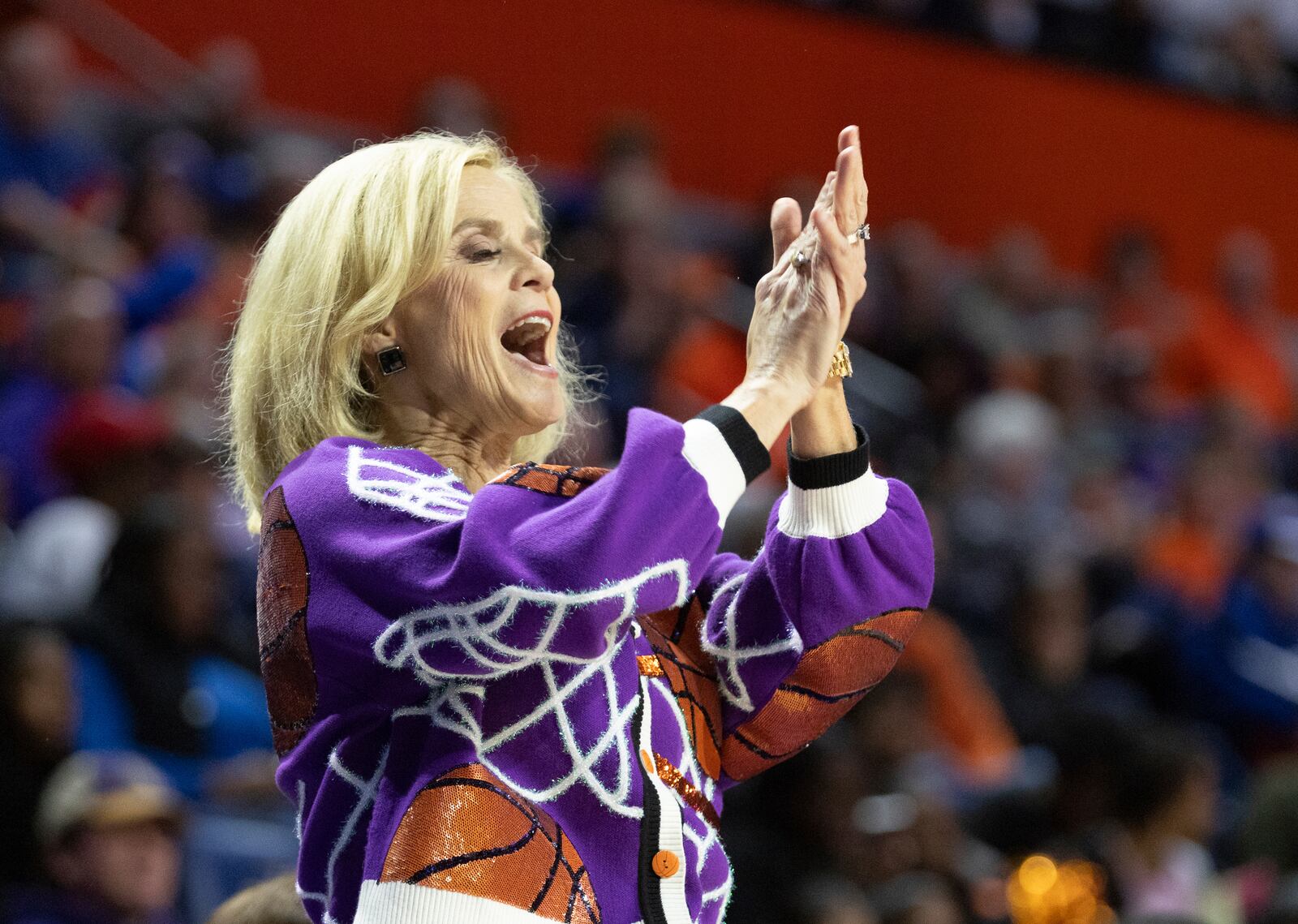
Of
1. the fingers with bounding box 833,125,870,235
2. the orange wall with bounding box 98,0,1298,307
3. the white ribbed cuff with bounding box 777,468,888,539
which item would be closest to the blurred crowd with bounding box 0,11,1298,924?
the orange wall with bounding box 98,0,1298,307

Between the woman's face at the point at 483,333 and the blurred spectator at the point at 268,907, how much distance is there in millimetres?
654

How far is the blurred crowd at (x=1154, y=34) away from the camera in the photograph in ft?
23.9

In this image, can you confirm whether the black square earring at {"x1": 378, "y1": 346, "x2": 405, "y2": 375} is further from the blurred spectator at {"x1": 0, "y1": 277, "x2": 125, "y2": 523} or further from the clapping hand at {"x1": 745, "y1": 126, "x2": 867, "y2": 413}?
the blurred spectator at {"x1": 0, "y1": 277, "x2": 125, "y2": 523}

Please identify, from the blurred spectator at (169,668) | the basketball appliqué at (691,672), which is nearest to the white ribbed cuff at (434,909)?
the basketball appliqué at (691,672)

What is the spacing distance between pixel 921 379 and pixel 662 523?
15.9 feet

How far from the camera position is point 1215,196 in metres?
8.33

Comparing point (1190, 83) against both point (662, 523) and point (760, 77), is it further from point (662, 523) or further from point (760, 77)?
point (662, 523)

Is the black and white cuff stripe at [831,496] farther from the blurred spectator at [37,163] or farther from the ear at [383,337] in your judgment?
the blurred spectator at [37,163]

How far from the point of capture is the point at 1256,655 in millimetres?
5562

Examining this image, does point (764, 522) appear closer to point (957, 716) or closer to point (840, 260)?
point (840, 260)

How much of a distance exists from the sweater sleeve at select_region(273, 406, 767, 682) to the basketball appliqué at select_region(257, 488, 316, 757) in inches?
0.7

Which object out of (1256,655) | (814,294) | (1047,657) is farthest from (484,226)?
(1256,655)

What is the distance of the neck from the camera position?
1.71m

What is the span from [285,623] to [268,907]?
642mm
